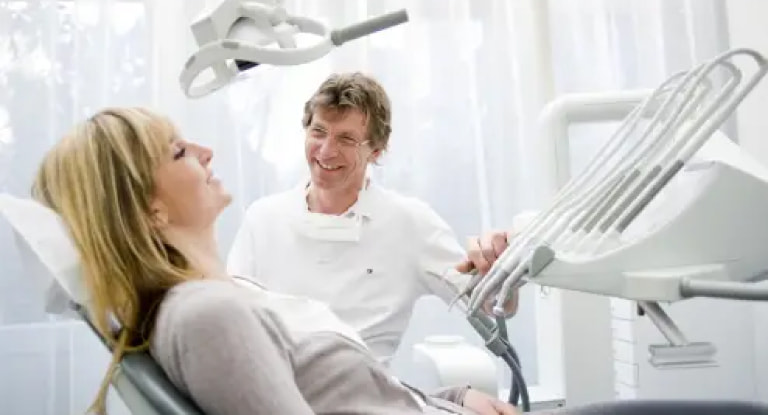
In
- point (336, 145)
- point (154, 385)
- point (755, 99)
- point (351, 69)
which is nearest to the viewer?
point (154, 385)

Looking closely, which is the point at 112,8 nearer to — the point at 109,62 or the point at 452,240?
the point at 109,62

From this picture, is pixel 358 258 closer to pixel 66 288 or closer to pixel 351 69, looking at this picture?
pixel 351 69

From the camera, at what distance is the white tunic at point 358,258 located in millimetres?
1884

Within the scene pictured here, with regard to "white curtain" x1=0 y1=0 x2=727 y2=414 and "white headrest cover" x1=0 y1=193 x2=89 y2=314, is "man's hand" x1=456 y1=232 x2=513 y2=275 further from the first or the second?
"white curtain" x1=0 y1=0 x2=727 y2=414

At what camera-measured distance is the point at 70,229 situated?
108cm

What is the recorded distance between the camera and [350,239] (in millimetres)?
1906

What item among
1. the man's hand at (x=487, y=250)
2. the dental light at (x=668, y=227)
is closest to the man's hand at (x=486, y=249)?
the man's hand at (x=487, y=250)

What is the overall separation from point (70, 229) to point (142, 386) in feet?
0.95

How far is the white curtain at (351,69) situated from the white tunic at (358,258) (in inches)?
13.7

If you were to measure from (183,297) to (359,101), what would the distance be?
101 centimetres

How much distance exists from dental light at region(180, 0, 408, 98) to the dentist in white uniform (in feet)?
2.22

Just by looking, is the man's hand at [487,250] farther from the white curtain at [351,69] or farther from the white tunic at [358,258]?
the white curtain at [351,69]

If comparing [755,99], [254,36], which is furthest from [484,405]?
[755,99]

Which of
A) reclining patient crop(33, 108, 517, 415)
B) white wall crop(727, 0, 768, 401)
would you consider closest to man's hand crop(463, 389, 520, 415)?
reclining patient crop(33, 108, 517, 415)
